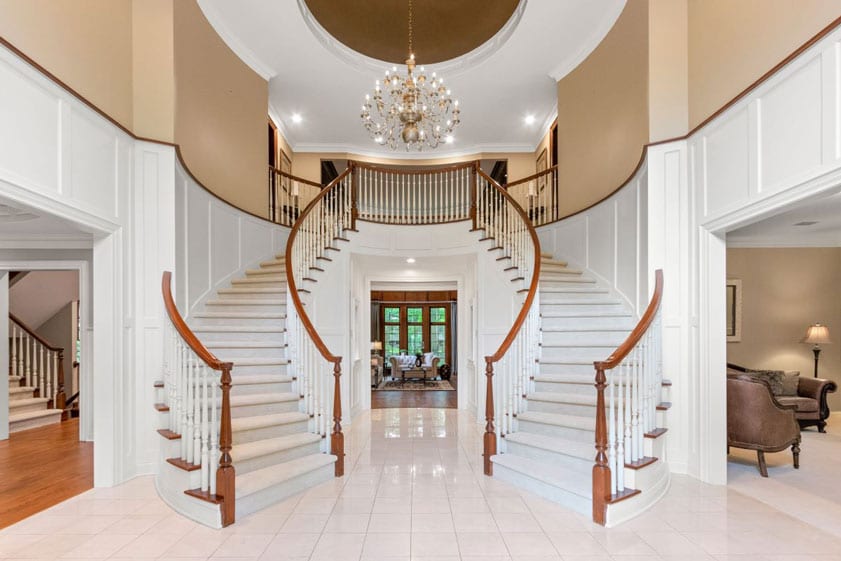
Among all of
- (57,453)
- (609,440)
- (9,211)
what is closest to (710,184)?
(609,440)

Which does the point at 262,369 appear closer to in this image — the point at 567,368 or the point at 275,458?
the point at 275,458

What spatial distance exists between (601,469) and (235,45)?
22.9 ft

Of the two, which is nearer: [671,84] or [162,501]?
[162,501]

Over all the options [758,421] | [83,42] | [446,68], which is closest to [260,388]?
[83,42]

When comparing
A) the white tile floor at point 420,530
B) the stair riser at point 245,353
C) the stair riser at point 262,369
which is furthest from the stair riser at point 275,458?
the stair riser at point 245,353

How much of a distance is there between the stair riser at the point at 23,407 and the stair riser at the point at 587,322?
7173 mm

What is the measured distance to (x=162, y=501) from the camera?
3.77 metres

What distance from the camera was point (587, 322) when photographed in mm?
5551

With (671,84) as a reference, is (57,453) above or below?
below

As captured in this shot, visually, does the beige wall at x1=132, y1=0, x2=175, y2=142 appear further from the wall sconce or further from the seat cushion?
the wall sconce

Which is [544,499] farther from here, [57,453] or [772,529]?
[57,453]

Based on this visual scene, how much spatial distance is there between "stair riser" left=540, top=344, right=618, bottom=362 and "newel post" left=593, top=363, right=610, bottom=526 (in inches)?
61.4

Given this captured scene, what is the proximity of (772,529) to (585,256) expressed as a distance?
13.1ft

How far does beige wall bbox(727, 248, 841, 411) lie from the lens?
7.71 m
